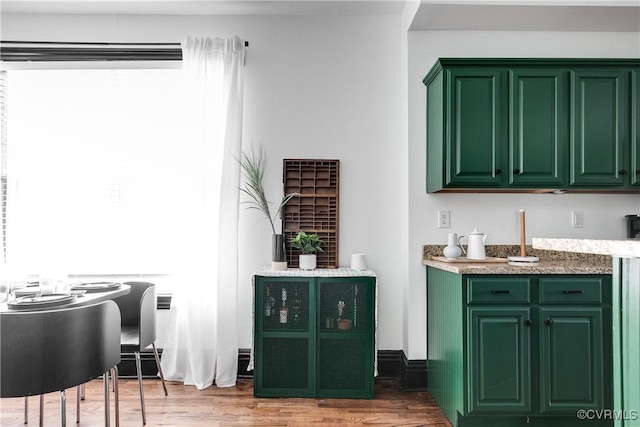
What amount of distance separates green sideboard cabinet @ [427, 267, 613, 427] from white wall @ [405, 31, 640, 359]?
2.39 feet

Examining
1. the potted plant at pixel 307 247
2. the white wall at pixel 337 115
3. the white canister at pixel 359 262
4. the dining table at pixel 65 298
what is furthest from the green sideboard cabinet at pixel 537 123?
the dining table at pixel 65 298

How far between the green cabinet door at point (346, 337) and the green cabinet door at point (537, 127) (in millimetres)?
1186

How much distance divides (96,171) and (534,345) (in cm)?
312

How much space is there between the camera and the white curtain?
3.09 meters

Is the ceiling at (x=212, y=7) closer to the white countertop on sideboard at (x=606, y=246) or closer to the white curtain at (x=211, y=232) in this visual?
the white curtain at (x=211, y=232)

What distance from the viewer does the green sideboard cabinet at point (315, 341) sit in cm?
287

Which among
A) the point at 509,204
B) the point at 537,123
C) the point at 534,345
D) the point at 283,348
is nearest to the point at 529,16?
the point at 537,123

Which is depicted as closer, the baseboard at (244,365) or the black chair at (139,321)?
the black chair at (139,321)

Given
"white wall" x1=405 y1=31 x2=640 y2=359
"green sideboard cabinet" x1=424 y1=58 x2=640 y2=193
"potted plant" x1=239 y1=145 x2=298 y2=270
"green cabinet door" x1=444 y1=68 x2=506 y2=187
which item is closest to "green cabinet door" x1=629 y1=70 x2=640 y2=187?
"green sideboard cabinet" x1=424 y1=58 x2=640 y2=193

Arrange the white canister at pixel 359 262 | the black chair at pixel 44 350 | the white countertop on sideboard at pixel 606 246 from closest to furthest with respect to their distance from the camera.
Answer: the white countertop on sideboard at pixel 606 246 < the black chair at pixel 44 350 < the white canister at pixel 359 262

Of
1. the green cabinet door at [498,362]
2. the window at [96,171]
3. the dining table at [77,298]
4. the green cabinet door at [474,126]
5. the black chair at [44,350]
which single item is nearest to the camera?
the black chair at [44,350]

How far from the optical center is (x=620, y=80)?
273 centimetres

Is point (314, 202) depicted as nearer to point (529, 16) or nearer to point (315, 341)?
point (315, 341)

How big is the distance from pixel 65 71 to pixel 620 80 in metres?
3.82
